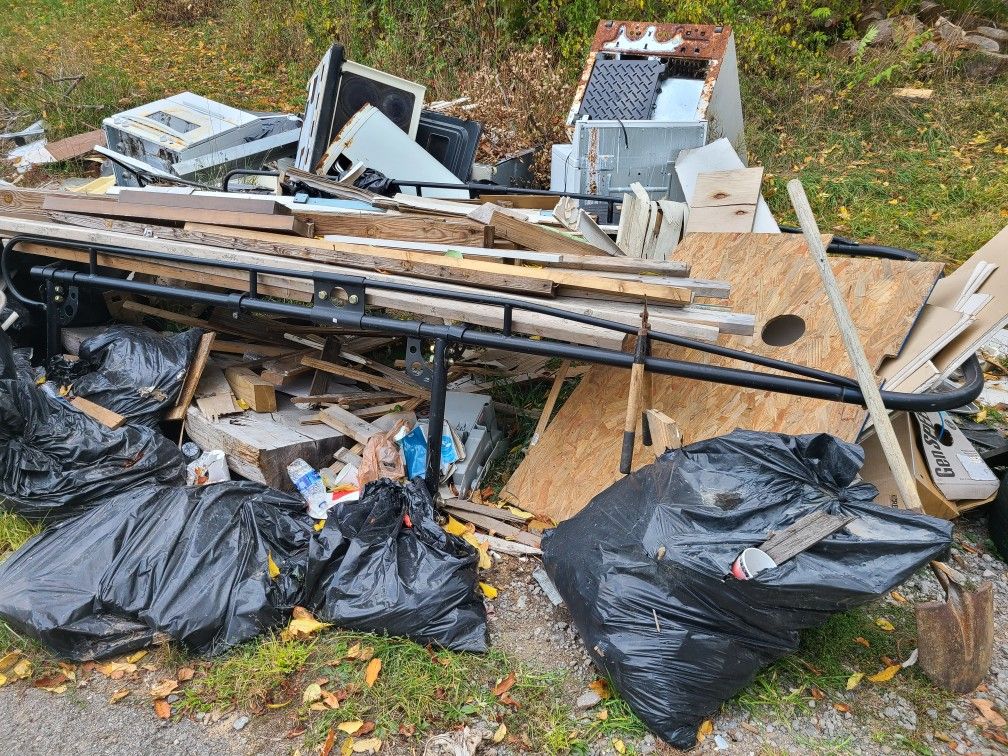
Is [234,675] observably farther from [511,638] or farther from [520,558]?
[520,558]

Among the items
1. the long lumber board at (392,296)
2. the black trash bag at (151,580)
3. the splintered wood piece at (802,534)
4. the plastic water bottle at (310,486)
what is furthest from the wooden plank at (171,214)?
the splintered wood piece at (802,534)

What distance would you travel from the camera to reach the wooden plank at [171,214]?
3.53 m

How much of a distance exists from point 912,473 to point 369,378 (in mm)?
2607

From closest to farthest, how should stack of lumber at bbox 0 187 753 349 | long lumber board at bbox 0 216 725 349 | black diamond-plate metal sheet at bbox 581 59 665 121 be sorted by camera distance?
long lumber board at bbox 0 216 725 349 < stack of lumber at bbox 0 187 753 349 < black diamond-plate metal sheet at bbox 581 59 665 121

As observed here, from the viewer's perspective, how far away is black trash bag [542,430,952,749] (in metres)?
2.17

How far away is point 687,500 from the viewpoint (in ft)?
7.95

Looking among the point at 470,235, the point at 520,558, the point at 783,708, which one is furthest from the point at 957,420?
the point at 470,235

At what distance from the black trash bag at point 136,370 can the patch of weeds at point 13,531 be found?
2.00 feet

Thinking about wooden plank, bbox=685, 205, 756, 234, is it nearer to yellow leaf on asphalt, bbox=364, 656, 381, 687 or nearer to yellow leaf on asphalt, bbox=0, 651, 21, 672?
yellow leaf on asphalt, bbox=364, 656, 381, 687

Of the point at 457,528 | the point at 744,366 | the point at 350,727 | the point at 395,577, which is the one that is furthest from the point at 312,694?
the point at 744,366

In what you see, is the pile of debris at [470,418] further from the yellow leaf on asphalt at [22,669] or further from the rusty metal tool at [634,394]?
the yellow leaf on asphalt at [22,669]

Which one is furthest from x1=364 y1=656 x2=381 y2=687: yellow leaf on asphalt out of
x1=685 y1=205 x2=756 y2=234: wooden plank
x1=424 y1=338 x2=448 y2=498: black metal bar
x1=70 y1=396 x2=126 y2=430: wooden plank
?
x1=685 y1=205 x2=756 y2=234: wooden plank

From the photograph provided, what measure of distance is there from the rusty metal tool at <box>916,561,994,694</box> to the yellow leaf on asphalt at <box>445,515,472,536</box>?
1769 mm

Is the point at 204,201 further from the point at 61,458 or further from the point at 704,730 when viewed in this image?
the point at 704,730
